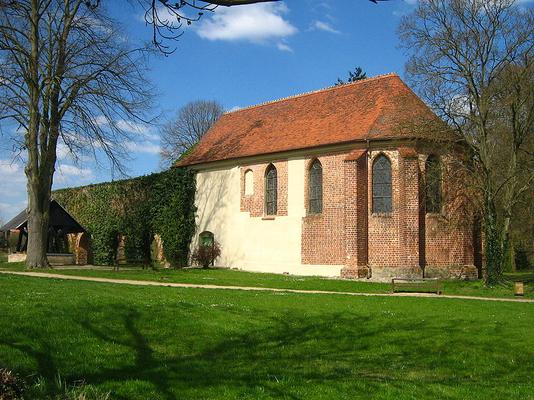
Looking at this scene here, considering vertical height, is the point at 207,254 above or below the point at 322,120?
below

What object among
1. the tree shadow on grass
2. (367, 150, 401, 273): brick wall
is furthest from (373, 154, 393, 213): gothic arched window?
the tree shadow on grass

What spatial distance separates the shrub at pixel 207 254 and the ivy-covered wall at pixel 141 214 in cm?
163

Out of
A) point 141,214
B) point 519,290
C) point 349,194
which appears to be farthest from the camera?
point 141,214

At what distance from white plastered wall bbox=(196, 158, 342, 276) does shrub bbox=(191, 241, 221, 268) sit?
0.35 metres

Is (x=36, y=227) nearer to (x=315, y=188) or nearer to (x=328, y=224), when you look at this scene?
(x=315, y=188)

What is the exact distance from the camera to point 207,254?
31734 millimetres

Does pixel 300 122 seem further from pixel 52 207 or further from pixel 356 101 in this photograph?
pixel 52 207

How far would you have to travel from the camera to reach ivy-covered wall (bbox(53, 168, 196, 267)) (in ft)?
109

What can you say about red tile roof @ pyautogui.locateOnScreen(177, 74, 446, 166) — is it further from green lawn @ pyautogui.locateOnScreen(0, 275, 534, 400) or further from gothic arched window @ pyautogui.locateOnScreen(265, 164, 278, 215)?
green lawn @ pyautogui.locateOnScreen(0, 275, 534, 400)

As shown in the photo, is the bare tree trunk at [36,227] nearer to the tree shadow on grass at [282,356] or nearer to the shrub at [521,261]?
the tree shadow on grass at [282,356]

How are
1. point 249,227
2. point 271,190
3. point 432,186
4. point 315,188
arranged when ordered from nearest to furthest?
point 432,186 → point 315,188 → point 271,190 → point 249,227

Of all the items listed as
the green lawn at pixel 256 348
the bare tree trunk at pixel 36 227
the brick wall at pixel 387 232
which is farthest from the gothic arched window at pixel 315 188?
the green lawn at pixel 256 348

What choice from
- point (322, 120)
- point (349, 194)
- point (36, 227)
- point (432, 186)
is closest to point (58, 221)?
point (36, 227)

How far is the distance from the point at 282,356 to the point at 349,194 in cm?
1709
